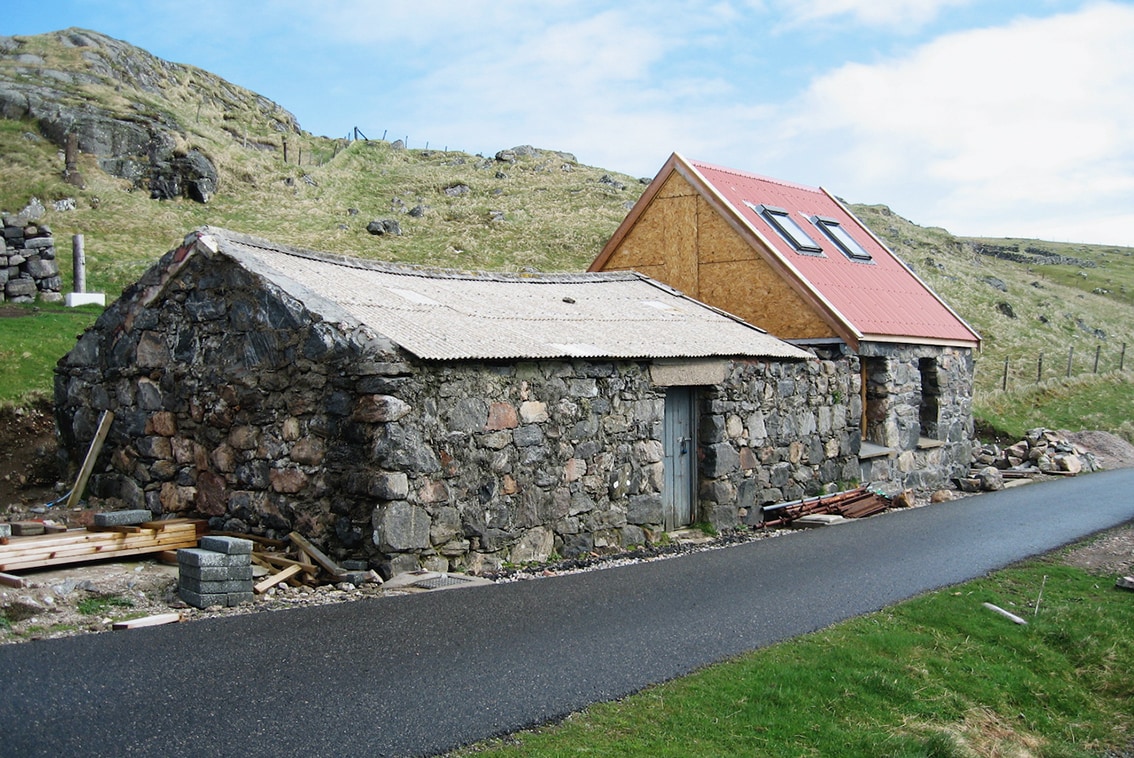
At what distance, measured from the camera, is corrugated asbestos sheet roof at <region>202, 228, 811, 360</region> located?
10.7 m

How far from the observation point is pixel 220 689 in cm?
606

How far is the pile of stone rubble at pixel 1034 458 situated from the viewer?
20.9m

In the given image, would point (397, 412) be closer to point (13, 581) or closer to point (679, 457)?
point (13, 581)

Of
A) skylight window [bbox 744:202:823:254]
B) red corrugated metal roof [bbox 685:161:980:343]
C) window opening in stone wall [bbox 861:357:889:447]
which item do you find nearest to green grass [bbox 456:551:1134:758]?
window opening in stone wall [bbox 861:357:889:447]

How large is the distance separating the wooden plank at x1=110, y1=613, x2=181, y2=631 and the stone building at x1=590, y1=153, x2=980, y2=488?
11.6 meters

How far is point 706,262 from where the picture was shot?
62.1 feet

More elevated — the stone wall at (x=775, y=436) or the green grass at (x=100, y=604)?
the stone wall at (x=775, y=436)

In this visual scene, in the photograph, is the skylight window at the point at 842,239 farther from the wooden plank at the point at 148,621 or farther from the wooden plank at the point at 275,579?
the wooden plank at the point at 148,621

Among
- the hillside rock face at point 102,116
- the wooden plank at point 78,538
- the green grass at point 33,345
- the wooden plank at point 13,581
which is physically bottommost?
the wooden plank at point 13,581

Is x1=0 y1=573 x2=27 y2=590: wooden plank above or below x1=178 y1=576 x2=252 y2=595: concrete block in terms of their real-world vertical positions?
above

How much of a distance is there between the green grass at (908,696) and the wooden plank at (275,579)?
4.13 metres

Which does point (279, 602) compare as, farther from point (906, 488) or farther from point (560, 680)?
point (906, 488)

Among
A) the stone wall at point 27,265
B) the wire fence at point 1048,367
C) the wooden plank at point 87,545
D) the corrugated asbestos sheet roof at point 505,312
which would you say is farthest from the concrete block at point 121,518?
the wire fence at point 1048,367

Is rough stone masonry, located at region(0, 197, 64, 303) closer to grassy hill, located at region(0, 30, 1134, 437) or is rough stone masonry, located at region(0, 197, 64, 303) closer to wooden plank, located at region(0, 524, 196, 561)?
grassy hill, located at region(0, 30, 1134, 437)
